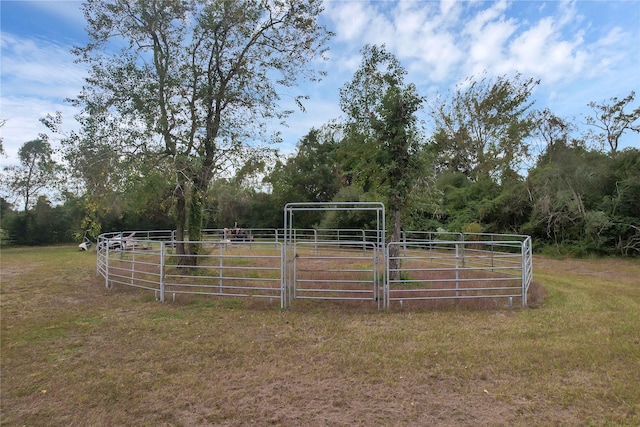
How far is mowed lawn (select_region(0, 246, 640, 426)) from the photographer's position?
3004 mm

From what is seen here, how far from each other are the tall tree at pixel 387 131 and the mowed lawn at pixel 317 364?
2997 millimetres

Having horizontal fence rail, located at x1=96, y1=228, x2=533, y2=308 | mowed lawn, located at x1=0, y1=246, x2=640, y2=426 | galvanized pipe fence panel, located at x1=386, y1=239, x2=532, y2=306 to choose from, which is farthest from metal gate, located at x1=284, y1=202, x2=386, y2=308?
mowed lawn, located at x1=0, y1=246, x2=640, y2=426

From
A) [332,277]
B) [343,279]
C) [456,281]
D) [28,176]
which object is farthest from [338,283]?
[28,176]

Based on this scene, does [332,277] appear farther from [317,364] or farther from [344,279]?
[317,364]

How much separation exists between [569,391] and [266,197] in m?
28.5

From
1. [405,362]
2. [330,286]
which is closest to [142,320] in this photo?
[330,286]

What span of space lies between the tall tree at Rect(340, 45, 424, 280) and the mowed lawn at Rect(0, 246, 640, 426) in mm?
2997

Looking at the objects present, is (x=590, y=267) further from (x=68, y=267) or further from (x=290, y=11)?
(x=68, y=267)

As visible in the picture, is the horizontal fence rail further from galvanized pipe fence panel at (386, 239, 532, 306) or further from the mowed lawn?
the mowed lawn

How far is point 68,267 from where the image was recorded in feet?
39.8

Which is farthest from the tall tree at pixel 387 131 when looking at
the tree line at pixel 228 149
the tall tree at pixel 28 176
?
the tall tree at pixel 28 176

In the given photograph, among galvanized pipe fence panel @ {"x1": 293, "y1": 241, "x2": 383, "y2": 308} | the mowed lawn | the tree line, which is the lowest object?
the mowed lawn

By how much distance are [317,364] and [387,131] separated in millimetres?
5534

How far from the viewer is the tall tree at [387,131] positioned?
26.0ft
